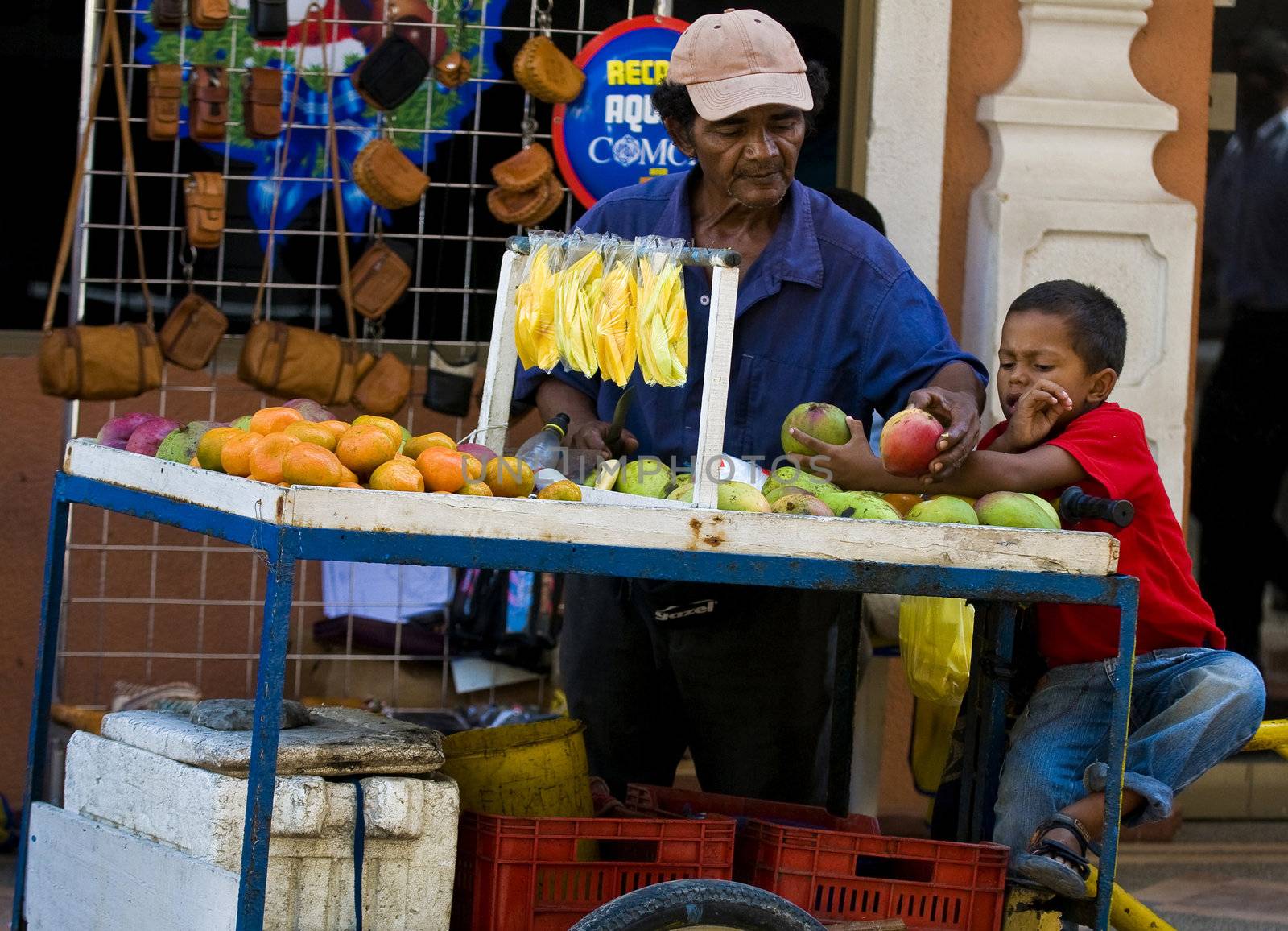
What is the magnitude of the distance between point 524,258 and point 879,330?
2.46ft

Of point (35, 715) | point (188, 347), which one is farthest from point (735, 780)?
point (188, 347)

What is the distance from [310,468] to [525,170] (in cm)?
247

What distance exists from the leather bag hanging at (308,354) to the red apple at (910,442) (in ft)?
7.47

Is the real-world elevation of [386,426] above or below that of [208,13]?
below

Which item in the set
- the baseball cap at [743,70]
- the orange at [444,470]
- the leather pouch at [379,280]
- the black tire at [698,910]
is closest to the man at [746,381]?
the baseball cap at [743,70]

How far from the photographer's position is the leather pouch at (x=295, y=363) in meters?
4.79

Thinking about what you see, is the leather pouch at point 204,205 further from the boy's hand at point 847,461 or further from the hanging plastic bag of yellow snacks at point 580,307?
the boy's hand at point 847,461

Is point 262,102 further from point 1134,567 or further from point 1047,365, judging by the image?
point 1134,567

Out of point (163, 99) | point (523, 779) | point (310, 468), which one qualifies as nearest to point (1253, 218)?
point (163, 99)

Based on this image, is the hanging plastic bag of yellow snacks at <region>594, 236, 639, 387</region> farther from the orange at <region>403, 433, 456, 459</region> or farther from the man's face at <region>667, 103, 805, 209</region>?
the man's face at <region>667, 103, 805, 209</region>

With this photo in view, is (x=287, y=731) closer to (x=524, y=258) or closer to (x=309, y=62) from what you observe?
(x=524, y=258)

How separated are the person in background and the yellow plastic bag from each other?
7.99 feet

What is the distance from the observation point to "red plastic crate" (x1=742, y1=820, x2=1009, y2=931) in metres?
3.02

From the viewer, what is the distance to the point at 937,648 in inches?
142
